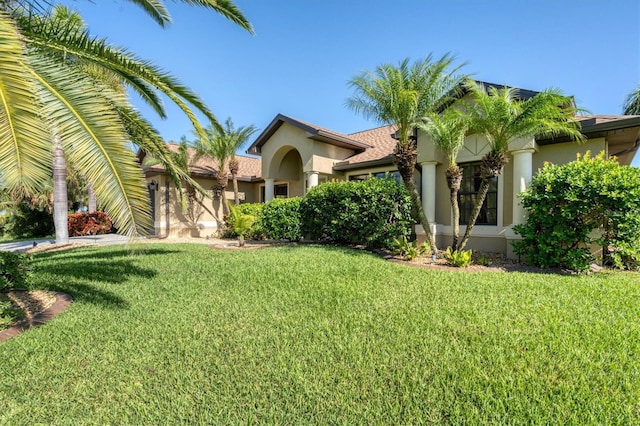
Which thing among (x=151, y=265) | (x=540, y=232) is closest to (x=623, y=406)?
(x=540, y=232)

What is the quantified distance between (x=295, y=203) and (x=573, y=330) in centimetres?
1129

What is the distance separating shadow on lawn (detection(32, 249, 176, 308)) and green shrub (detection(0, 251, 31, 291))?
1.61 feet

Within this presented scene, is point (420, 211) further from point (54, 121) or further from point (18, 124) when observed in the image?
point (18, 124)

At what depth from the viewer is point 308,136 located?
15.5 m

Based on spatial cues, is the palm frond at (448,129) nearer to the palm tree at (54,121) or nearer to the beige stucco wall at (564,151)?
the beige stucco wall at (564,151)

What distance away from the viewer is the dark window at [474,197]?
448 inches

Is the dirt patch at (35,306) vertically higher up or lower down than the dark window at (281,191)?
lower down

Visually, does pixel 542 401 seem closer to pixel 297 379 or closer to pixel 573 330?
pixel 573 330

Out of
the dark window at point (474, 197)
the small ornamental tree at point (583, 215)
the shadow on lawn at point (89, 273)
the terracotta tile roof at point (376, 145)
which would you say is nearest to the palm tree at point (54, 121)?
the shadow on lawn at point (89, 273)

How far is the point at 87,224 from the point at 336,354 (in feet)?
79.9

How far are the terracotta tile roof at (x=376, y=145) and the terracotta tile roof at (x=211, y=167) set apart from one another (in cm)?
811

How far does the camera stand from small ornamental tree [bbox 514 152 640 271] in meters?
7.40

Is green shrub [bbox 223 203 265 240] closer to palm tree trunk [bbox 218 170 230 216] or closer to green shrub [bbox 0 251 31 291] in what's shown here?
palm tree trunk [bbox 218 170 230 216]

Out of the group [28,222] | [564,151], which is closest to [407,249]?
[564,151]
